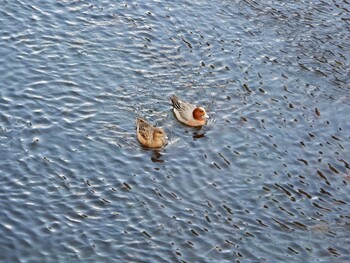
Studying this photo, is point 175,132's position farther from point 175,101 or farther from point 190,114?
point 175,101

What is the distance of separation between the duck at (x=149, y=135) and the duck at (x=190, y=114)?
2.99 ft

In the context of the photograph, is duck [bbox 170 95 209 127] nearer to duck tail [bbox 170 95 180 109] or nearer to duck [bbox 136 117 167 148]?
duck tail [bbox 170 95 180 109]

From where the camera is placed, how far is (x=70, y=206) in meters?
16.2

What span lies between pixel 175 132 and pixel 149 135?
1.45m

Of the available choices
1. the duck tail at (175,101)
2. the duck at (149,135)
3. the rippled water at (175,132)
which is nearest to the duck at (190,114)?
the duck tail at (175,101)

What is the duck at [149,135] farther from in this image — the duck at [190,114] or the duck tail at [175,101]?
the duck tail at [175,101]

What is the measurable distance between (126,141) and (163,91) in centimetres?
241

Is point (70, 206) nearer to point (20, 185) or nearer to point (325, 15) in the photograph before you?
point (20, 185)

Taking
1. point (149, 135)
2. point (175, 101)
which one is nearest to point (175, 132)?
point (175, 101)

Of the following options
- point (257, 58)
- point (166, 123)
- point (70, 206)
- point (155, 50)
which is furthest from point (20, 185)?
point (257, 58)

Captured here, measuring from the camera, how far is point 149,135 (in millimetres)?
18406

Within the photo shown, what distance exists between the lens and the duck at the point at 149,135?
1838cm

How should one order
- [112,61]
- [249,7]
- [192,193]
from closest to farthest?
[192,193]
[112,61]
[249,7]

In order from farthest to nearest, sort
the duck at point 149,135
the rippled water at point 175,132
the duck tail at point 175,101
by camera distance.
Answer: the duck tail at point 175,101
the duck at point 149,135
the rippled water at point 175,132
